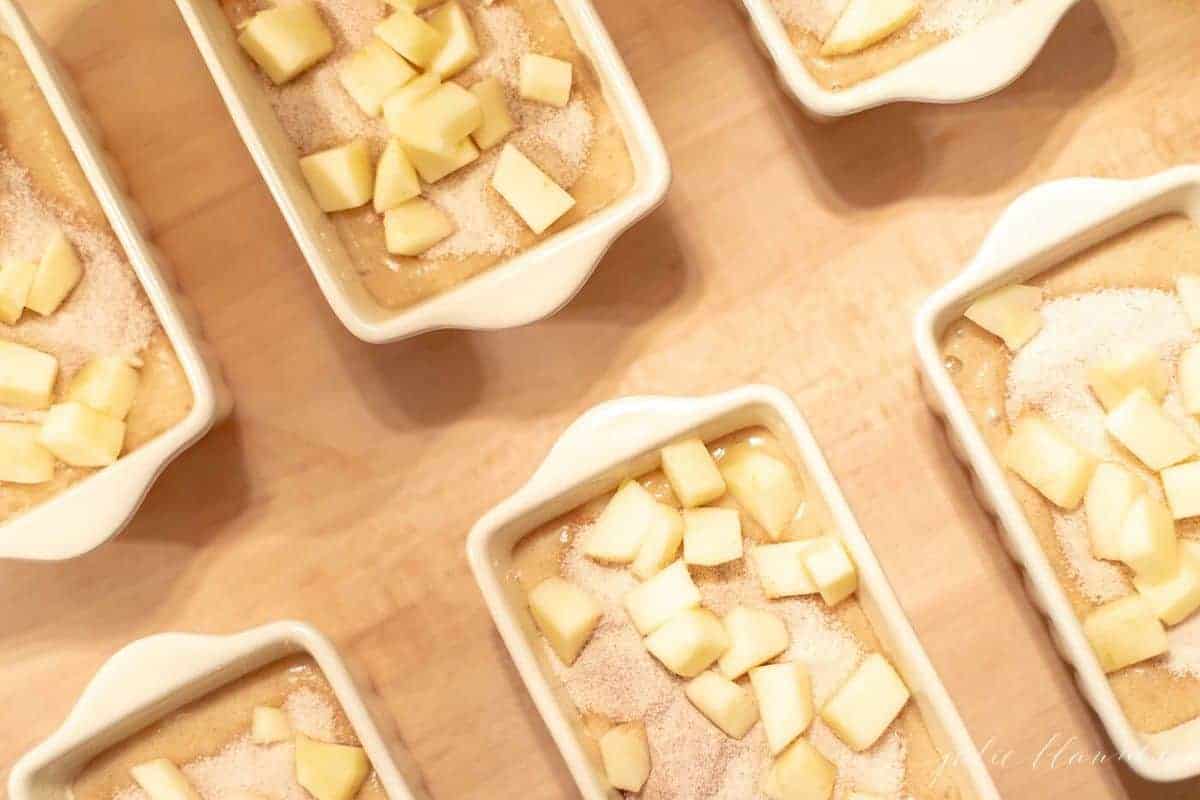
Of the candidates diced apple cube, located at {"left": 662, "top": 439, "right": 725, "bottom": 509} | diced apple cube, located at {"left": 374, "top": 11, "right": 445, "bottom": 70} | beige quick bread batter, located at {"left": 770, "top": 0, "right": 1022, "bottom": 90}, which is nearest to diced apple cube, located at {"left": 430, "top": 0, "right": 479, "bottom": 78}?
diced apple cube, located at {"left": 374, "top": 11, "right": 445, "bottom": 70}

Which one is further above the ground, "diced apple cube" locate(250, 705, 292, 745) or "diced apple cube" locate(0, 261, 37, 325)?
"diced apple cube" locate(0, 261, 37, 325)

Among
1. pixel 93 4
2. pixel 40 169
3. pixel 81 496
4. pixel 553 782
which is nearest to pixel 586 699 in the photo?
pixel 553 782

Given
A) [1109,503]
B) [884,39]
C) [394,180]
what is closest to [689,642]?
[1109,503]

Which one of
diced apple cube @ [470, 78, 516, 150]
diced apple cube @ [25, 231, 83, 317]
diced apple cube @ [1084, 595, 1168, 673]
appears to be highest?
diced apple cube @ [25, 231, 83, 317]

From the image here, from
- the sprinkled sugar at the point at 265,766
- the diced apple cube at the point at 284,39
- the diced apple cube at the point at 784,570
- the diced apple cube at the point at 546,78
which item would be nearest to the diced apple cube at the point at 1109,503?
the diced apple cube at the point at 784,570

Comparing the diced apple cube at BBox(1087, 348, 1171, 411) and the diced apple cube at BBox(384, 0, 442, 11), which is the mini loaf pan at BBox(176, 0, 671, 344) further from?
the diced apple cube at BBox(1087, 348, 1171, 411)

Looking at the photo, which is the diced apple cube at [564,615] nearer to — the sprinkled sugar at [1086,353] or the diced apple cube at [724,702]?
the diced apple cube at [724,702]

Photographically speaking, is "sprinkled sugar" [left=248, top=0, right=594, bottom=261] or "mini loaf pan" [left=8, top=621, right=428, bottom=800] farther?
"sprinkled sugar" [left=248, top=0, right=594, bottom=261]
